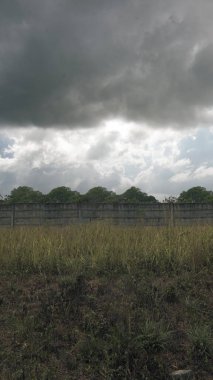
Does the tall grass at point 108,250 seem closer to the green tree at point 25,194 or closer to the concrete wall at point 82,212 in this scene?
the concrete wall at point 82,212

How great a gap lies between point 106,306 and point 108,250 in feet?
6.31

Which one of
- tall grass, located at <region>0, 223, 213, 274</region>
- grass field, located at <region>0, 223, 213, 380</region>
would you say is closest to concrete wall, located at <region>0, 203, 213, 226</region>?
tall grass, located at <region>0, 223, 213, 274</region>

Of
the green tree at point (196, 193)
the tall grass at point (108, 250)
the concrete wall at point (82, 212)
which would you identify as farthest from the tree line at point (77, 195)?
the tall grass at point (108, 250)

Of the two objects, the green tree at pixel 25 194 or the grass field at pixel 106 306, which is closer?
the grass field at pixel 106 306

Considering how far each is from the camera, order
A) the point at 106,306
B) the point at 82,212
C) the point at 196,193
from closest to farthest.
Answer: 1. the point at 106,306
2. the point at 82,212
3. the point at 196,193

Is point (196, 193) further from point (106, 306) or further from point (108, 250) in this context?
point (106, 306)

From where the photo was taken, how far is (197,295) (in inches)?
278

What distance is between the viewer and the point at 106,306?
6.50 m

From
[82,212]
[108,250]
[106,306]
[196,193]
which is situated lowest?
[106,306]

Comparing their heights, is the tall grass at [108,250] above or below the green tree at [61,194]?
below

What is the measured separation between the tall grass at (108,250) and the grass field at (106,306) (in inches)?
0.8

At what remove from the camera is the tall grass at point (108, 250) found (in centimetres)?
789

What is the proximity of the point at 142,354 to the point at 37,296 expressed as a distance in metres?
1.97

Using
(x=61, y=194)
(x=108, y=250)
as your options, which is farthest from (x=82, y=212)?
(x=61, y=194)
